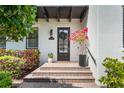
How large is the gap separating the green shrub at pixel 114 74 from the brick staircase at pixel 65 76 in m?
1.48

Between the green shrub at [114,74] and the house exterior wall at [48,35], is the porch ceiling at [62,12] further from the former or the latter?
the green shrub at [114,74]

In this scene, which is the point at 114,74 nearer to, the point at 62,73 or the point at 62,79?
the point at 62,79

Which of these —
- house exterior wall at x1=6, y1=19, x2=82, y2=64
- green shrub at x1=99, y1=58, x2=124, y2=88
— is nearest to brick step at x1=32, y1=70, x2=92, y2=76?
green shrub at x1=99, y1=58, x2=124, y2=88

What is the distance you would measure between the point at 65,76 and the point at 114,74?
3.10m

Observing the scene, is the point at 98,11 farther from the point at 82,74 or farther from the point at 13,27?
the point at 13,27

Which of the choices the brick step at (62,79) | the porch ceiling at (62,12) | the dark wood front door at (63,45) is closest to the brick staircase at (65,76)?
the brick step at (62,79)

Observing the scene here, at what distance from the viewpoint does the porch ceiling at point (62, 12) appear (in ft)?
49.9

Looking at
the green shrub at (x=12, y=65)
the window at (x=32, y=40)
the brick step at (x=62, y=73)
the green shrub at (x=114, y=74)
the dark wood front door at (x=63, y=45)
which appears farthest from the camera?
the dark wood front door at (x=63, y=45)

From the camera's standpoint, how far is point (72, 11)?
16.0m

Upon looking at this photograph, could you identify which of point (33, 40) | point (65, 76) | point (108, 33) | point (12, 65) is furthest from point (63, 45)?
point (108, 33)

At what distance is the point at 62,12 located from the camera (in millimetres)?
16609
